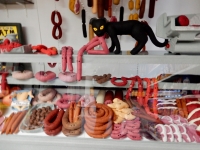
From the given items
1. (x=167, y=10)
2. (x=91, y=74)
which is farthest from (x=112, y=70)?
(x=167, y=10)

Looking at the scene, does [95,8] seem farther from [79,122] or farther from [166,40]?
[79,122]

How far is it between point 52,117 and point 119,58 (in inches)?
16.6

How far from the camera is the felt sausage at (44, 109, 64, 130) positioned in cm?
70

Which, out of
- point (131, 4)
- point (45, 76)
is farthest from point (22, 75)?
point (131, 4)

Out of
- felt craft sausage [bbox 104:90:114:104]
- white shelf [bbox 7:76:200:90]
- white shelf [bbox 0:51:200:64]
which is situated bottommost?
felt craft sausage [bbox 104:90:114:104]

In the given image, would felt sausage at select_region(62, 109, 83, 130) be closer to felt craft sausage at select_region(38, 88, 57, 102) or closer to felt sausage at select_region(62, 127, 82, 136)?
felt sausage at select_region(62, 127, 82, 136)

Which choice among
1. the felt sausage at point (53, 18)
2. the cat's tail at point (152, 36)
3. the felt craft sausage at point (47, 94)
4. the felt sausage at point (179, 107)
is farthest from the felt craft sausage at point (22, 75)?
the felt sausage at point (179, 107)

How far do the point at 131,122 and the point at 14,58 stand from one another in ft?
1.87

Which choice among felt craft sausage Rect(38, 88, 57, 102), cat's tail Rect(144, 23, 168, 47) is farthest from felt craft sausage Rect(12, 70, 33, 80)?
cat's tail Rect(144, 23, 168, 47)

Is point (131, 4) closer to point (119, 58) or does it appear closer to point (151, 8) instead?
point (151, 8)

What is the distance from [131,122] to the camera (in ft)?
2.33

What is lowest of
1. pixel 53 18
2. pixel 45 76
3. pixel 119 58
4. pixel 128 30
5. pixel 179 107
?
pixel 179 107

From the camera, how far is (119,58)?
2.09 feet

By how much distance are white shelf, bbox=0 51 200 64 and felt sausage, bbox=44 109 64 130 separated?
263mm
